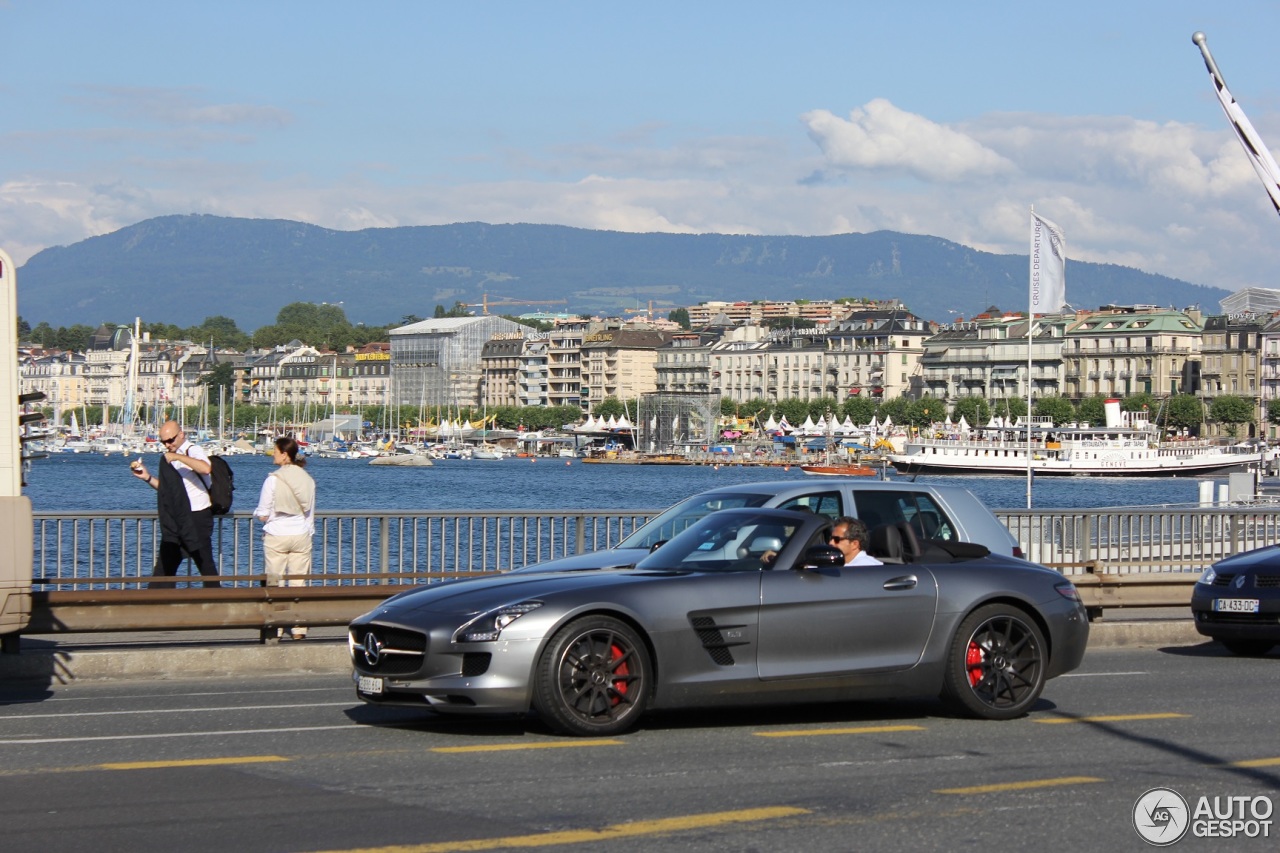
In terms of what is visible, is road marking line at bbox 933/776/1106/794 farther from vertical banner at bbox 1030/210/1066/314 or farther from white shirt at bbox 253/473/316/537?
→ vertical banner at bbox 1030/210/1066/314

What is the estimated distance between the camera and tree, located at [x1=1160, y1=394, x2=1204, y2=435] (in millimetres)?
184250

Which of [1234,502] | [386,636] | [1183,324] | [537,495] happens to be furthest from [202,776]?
[1183,324]

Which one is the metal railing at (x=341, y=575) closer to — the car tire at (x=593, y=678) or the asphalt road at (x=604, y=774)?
the asphalt road at (x=604, y=774)

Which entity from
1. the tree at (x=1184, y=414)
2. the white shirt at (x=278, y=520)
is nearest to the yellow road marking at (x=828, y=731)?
the white shirt at (x=278, y=520)

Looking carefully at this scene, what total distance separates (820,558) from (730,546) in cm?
59

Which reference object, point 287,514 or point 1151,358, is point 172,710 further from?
point 1151,358

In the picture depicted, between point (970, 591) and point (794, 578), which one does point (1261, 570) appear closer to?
point (970, 591)

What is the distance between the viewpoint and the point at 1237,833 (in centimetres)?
845

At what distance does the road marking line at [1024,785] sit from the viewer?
9266mm

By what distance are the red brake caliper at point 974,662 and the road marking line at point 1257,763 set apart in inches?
79.2

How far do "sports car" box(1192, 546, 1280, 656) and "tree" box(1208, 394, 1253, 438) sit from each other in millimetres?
170712

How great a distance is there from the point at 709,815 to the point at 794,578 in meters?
3.15

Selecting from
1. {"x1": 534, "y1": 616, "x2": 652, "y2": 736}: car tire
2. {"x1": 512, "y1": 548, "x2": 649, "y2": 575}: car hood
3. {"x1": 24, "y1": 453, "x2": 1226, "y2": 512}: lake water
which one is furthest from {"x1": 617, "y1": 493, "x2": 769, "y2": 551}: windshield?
{"x1": 24, "y1": 453, "x2": 1226, "y2": 512}: lake water

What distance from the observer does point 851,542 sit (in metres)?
11.9
